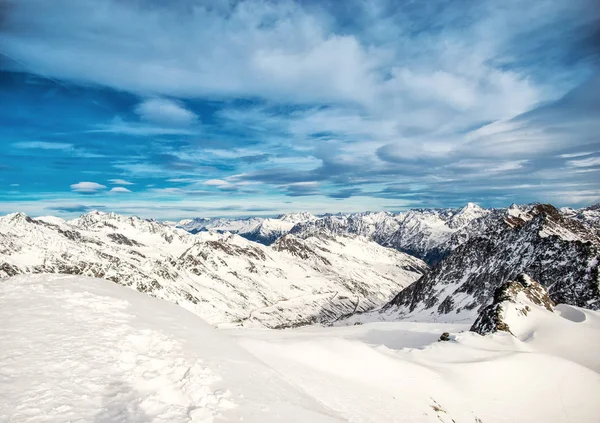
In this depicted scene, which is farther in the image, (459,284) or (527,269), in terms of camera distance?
(459,284)

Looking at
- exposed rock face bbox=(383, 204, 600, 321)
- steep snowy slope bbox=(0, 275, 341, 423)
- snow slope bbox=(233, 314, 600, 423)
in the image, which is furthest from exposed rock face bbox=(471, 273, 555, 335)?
exposed rock face bbox=(383, 204, 600, 321)

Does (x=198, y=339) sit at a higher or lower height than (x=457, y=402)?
higher

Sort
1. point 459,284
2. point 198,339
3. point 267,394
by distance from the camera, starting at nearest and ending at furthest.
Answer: point 267,394 → point 198,339 → point 459,284

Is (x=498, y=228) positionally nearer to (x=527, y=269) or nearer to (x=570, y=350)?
(x=527, y=269)

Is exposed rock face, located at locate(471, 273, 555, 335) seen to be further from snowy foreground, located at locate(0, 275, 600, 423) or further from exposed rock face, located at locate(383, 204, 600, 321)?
exposed rock face, located at locate(383, 204, 600, 321)

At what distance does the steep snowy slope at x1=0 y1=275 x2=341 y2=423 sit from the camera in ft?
35.0

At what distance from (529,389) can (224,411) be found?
87.7ft

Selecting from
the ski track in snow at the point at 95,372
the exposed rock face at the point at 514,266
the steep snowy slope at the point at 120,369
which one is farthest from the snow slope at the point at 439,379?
the exposed rock face at the point at 514,266

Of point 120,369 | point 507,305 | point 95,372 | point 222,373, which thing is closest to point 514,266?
point 507,305

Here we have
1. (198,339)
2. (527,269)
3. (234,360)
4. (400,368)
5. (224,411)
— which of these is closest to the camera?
(224,411)

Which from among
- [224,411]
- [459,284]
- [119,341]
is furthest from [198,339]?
[459,284]

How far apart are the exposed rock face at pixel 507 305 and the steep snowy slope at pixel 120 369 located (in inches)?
1375

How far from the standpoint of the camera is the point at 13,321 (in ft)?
49.3

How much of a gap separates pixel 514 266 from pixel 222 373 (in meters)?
152
